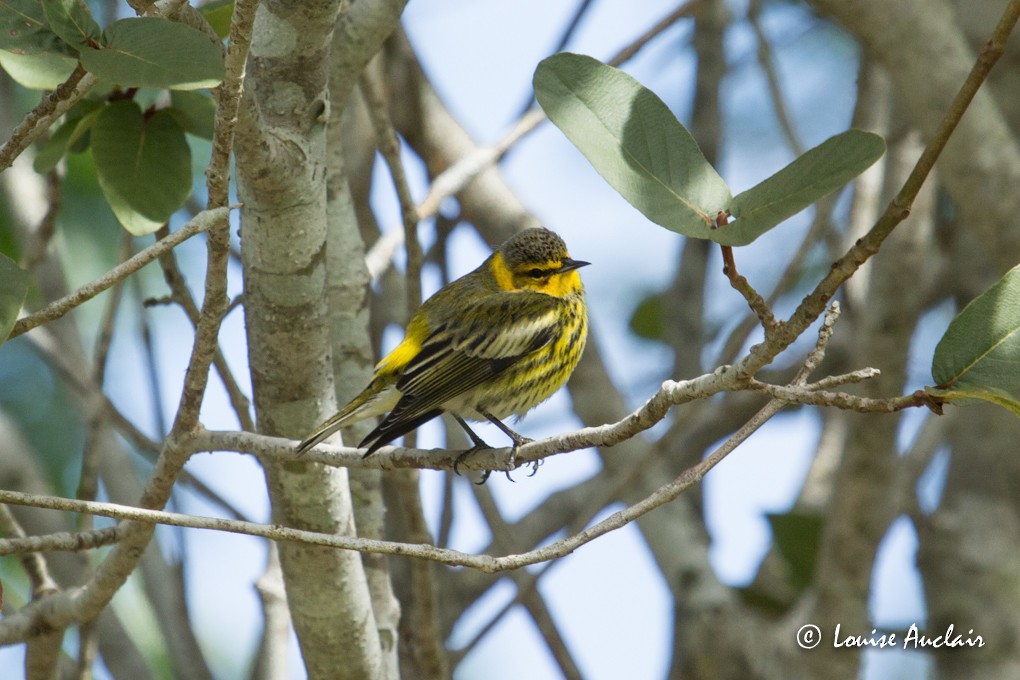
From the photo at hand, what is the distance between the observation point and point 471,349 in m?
4.13

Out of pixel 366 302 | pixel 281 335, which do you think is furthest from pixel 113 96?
pixel 366 302

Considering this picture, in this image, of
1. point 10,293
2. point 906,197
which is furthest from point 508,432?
point 906,197

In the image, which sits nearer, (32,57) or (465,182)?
(32,57)

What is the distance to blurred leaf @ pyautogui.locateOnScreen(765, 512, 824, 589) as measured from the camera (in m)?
4.88

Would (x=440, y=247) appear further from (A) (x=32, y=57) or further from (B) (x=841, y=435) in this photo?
(A) (x=32, y=57)

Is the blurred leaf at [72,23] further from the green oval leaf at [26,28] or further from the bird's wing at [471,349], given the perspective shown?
the bird's wing at [471,349]

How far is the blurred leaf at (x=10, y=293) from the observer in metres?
2.12

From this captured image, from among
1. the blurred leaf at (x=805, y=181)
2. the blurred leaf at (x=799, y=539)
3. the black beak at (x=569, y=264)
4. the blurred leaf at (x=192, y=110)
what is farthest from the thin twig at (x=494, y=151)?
the blurred leaf at (x=805, y=181)

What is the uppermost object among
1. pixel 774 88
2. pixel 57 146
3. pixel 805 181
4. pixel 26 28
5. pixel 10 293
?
pixel 774 88

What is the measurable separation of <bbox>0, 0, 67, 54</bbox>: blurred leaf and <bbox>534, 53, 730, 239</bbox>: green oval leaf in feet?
3.35

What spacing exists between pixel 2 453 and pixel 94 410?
0.47 metres

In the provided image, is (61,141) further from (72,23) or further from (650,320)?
(650,320)

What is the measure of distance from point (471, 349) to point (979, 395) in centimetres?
239

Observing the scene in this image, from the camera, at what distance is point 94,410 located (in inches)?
152
